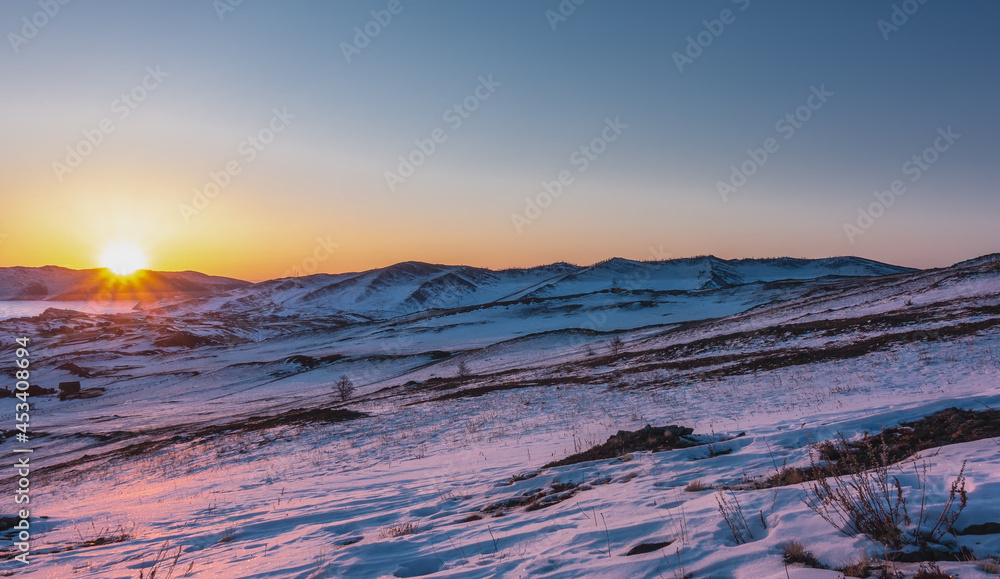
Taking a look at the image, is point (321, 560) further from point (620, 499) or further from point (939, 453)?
point (939, 453)

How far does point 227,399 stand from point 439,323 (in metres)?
42.5

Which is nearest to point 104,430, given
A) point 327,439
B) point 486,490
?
point 327,439

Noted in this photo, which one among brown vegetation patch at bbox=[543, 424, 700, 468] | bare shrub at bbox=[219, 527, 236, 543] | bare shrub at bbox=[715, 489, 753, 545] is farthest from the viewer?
brown vegetation patch at bbox=[543, 424, 700, 468]

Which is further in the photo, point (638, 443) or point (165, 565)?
point (638, 443)

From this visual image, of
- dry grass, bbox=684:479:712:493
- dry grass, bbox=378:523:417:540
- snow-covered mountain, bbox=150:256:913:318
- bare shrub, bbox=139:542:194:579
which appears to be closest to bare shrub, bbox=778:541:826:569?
dry grass, bbox=684:479:712:493

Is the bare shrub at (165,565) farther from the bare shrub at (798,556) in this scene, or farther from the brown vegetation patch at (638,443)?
the bare shrub at (798,556)

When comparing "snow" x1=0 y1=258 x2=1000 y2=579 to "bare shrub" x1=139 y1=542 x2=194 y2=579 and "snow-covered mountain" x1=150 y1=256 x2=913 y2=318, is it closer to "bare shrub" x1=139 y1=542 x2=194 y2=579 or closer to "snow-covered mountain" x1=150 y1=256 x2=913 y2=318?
"bare shrub" x1=139 y1=542 x2=194 y2=579

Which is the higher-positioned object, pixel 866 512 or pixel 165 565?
pixel 866 512

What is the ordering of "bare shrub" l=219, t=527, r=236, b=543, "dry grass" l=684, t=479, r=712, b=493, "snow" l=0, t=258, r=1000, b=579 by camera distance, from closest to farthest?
1. "snow" l=0, t=258, r=1000, b=579
2. "dry grass" l=684, t=479, r=712, b=493
3. "bare shrub" l=219, t=527, r=236, b=543

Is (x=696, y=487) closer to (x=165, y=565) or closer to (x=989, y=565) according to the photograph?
(x=989, y=565)

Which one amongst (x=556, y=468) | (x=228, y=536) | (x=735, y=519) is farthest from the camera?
(x=556, y=468)

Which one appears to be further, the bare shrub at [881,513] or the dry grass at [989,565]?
the bare shrub at [881,513]

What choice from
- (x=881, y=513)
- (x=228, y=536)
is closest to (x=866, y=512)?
(x=881, y=513)

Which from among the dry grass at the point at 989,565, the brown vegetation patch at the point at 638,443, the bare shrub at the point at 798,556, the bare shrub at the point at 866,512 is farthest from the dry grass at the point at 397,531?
the dry grass at the point at 989,565
